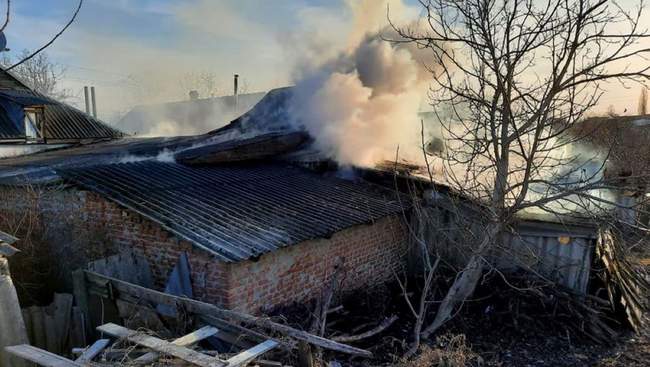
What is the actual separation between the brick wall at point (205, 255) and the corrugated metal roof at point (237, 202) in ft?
0.79

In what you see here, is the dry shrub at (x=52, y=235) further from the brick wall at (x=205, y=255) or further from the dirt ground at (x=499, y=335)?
the dirt ground at (x=499, y=335)

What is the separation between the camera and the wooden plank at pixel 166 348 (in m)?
4.07

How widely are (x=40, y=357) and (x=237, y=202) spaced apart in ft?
12.7

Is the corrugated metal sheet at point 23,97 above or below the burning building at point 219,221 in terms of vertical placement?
above

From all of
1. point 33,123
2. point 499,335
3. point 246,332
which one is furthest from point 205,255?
point 33,123

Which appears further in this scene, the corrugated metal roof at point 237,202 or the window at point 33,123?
the window at point 33,123

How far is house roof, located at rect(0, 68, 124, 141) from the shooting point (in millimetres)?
16109

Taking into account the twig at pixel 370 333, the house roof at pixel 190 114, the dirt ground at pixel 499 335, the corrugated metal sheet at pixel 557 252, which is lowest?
the dirt ground at pixel 499 335

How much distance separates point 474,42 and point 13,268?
8.24 m

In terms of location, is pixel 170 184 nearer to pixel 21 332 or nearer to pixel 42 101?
pixel 21 332

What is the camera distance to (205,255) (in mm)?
5879

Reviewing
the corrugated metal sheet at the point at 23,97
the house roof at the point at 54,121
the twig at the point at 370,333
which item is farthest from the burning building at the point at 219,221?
the corrugated metal sheet at the point at 23,97

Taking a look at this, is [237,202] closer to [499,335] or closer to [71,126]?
[499,335]

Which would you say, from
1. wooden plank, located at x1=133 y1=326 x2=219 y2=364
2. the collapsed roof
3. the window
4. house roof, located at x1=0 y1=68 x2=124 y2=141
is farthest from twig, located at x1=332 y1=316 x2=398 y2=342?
the window
